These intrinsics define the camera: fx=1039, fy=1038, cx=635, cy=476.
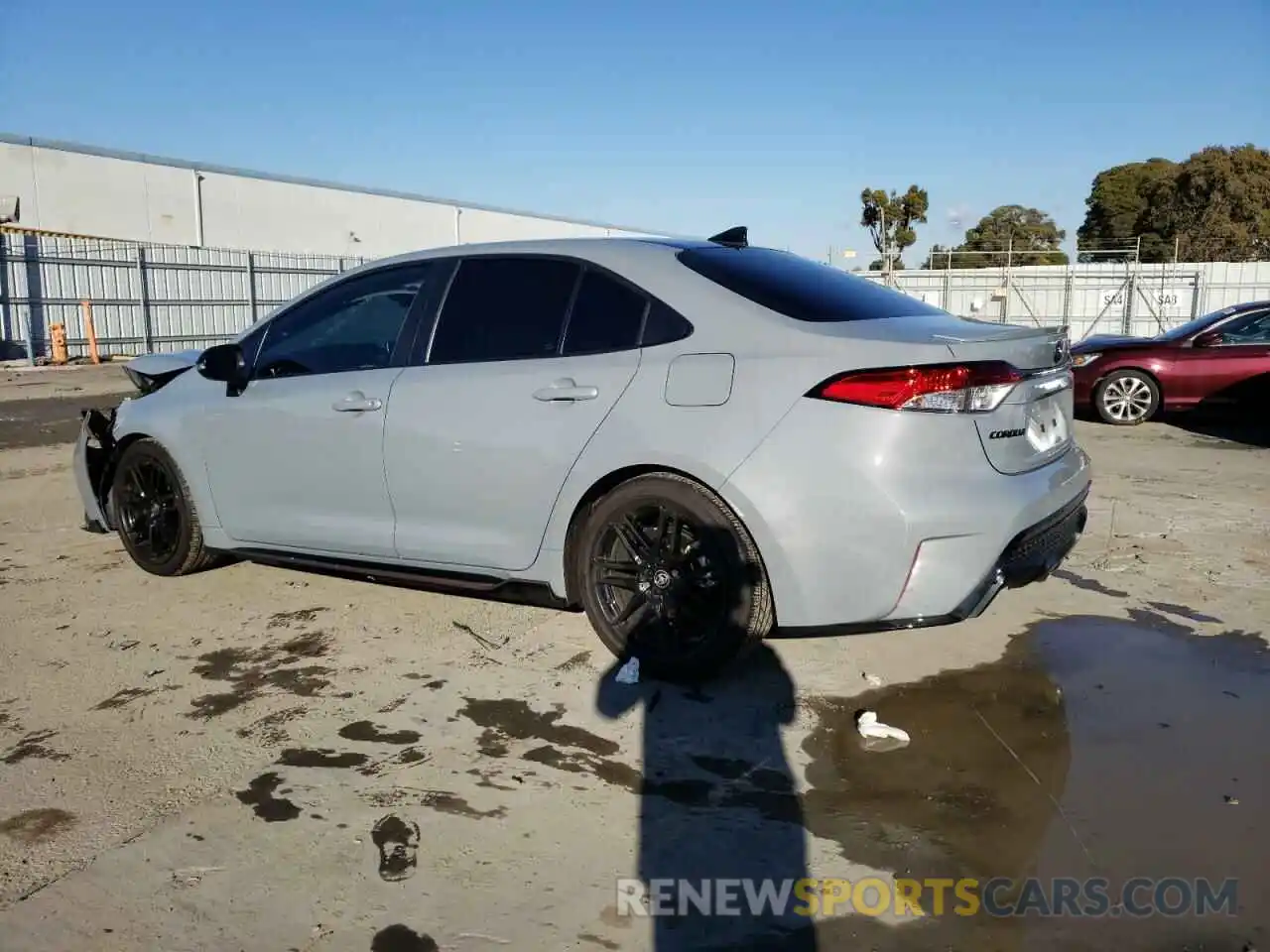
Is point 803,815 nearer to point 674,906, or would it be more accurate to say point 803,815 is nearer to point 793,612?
point 674,906

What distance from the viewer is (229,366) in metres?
4.79

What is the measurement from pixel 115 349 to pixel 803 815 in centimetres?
2638

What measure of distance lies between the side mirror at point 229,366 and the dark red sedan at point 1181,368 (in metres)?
9.06

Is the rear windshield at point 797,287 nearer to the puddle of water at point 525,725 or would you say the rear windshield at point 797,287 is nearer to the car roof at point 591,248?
the car roof at point 591,248

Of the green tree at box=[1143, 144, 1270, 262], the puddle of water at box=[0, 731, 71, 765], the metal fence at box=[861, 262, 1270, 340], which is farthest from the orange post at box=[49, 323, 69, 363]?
the green tree at box=[1143, 144, 1270, 262]

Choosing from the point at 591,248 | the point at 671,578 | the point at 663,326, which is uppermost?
the point at 591,248

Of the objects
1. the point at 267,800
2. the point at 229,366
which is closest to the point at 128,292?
the point at 229,366

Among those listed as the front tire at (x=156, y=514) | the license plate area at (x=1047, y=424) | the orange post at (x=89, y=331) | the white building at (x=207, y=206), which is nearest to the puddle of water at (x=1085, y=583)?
the license plate area at (x=1047, y=424)

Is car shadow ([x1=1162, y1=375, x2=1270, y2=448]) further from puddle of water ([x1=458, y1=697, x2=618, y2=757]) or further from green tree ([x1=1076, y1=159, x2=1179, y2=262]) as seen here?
green tree ([x1=1076, y1=159, x2=1179, y2=262])

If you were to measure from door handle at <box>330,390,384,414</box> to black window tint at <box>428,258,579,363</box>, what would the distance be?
298 millimetres

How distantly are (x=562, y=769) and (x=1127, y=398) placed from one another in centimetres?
1030

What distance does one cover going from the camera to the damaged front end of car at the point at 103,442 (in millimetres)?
5508

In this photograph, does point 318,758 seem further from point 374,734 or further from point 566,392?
point 566,392

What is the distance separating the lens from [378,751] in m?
3.37
